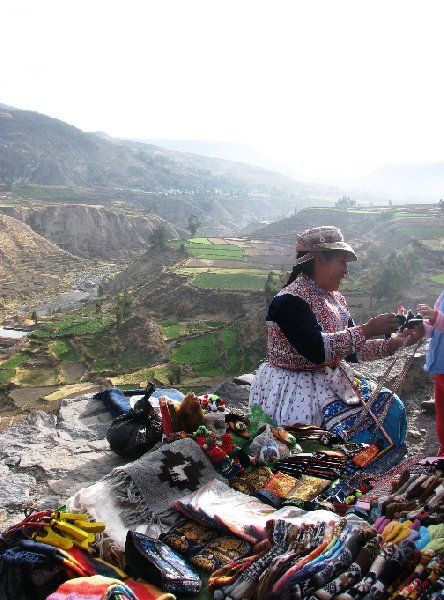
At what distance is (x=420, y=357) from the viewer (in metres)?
7.23

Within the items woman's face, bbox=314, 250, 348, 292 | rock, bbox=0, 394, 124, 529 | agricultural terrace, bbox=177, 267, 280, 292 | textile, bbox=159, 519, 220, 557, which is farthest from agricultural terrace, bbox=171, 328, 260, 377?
textile, bbox=159, 519, 220, 557

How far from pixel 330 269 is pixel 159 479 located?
1.70 m

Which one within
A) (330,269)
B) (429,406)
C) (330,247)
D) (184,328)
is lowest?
(184,328)

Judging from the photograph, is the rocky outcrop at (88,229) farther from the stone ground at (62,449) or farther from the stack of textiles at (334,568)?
the stack of textiles at (334,568)

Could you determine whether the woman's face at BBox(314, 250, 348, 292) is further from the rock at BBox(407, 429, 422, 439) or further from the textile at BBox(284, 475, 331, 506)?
the rock at BBox(407, 429, 422, 439)

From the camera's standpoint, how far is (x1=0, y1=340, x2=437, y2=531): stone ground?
128 inches

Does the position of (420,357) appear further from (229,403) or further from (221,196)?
(221,196)

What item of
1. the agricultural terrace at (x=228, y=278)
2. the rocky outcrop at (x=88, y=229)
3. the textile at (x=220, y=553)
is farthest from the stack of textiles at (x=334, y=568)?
the rocky outcrop at (x=88, y=229)

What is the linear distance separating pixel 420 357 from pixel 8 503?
5.68 metres

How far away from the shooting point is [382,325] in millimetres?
3297

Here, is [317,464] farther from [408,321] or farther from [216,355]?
[216,355]

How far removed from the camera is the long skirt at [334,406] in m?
3.47

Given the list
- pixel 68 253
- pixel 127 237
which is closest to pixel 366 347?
pixel 68 253

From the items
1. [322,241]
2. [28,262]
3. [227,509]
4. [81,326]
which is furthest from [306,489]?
[28,262]
